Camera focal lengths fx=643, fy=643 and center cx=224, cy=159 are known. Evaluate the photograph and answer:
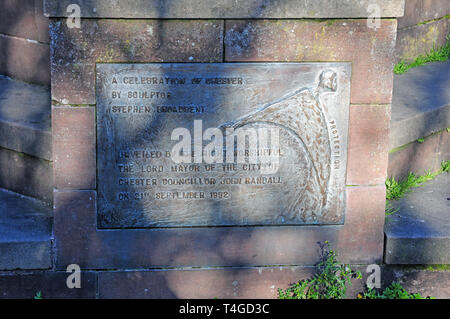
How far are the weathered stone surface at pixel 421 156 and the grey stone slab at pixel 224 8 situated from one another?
1.22m

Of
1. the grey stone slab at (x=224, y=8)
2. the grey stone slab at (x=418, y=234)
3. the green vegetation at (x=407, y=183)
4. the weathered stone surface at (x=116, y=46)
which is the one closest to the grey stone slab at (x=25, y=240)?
the weathered stone surface at (x=116, y=46)

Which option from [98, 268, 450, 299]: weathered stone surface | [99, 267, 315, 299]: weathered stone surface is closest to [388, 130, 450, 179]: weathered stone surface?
[98, 268, 450, 299]: weathered stone surface

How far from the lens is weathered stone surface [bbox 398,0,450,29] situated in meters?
5.49

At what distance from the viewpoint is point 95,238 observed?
3445 millimetres

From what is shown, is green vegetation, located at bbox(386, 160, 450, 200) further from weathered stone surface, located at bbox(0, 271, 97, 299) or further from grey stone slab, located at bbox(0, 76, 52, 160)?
grey stone slab, located at bbox(0, 76, 52, 160)

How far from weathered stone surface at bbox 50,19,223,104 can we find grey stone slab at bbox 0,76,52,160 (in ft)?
2.31

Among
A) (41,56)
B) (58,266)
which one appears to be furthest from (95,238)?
(41,56)

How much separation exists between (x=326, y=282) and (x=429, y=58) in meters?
2.98

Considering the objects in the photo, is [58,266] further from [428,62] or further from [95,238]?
[428,62]

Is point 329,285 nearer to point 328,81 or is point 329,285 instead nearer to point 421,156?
point 328,81

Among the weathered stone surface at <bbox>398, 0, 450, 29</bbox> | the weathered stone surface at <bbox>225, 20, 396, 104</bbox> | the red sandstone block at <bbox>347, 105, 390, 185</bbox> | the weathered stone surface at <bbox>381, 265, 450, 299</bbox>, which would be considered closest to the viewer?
the weathered stone surface at <bbox>225, 20, 396, 104</bbox>

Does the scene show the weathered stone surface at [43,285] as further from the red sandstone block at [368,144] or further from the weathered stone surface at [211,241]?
the red sandstone block at [368,144]

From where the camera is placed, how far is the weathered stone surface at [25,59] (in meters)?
4.73
